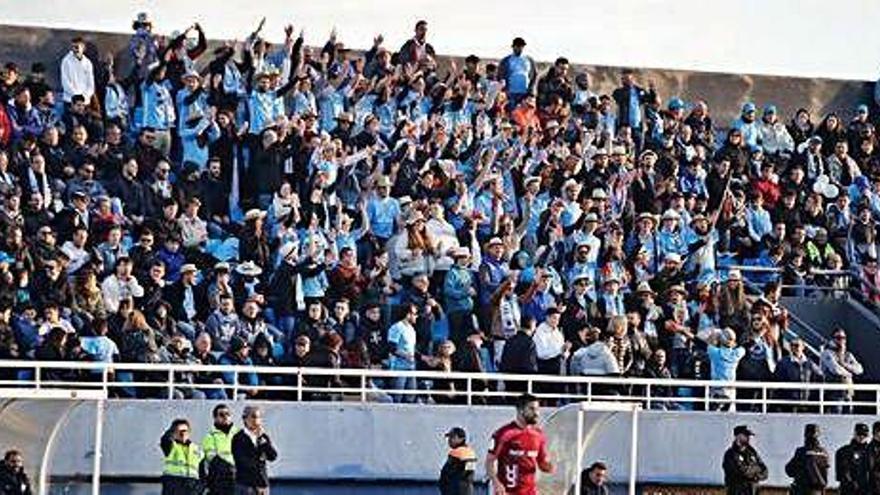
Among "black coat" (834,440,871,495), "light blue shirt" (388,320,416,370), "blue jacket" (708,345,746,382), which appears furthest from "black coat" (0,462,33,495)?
"blue jacket" (708,345,746,382)

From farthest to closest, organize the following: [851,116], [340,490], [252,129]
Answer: [851,116] → [252,129] → [340,490]

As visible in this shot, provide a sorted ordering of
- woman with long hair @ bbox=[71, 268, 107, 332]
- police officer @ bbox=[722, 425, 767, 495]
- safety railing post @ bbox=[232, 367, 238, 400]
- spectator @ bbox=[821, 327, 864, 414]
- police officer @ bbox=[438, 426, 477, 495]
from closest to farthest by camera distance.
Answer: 1. police officer @ bbox=[438, 426, 477, 495]
2. woman with long hair @ bbox=[71, 268, 107, 332]
3. safety railing post @ bbox=[232, 367, 238, 400]
4. police officer @ bbox=[722, 425, 767, 495]
5. spectator @ bbox=[821, 327, 864, 414]

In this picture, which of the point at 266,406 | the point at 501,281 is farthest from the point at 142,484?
the point at 501,281

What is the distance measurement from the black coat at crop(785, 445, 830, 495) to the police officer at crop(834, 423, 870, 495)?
0.19 metres

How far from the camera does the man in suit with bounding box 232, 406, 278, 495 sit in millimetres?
28641

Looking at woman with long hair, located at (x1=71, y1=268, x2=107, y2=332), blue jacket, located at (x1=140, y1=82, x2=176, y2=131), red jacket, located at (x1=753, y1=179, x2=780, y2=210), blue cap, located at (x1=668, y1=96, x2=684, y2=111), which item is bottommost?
woman with long hair, located at (x1=71, y1=268, x2=107, y2=332)

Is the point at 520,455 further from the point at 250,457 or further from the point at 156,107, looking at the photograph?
the point at 156,107

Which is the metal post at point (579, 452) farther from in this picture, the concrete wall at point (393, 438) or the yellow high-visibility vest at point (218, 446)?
the yellow high-visibility vest at point (218, 446)

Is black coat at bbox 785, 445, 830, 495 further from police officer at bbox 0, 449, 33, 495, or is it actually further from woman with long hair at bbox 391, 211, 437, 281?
police officer at bbox 0, 449, 33, 495

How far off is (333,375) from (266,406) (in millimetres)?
763

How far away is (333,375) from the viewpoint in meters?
31.5

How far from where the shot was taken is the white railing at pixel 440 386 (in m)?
30.3

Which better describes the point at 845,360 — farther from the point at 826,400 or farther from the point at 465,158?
the point at 465,158

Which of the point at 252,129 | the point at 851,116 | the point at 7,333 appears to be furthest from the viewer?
the point at 851,116
